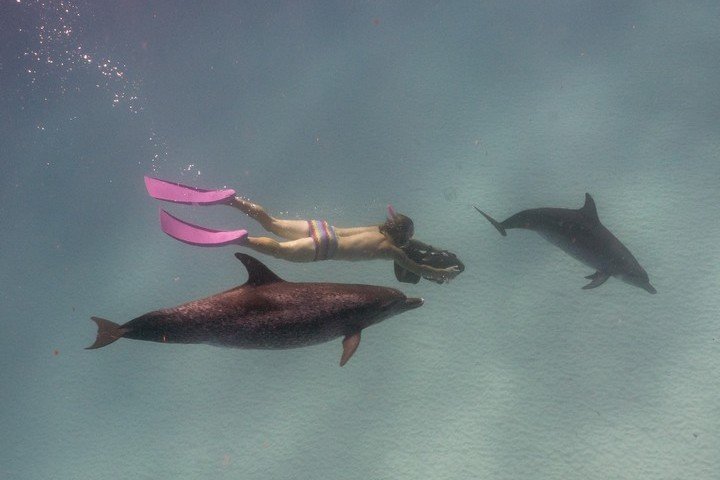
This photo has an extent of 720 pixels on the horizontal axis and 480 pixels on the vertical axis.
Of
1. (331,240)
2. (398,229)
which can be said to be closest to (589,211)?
(398,229)

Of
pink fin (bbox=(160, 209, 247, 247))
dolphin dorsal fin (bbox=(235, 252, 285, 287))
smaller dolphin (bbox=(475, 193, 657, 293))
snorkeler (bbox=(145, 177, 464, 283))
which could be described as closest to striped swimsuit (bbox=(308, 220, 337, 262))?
snorkeler (bbox=(145, 177, 464, 283))

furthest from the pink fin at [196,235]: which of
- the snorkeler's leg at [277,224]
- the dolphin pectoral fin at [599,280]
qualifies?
the dolphin pectoral fin at [599,280]

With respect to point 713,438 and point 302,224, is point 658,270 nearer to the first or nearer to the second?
point 713,438

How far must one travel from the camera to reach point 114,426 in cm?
→ 1087

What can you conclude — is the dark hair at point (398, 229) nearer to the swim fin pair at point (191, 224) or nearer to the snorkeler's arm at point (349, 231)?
the snorkeler's arm at point (349, 231)

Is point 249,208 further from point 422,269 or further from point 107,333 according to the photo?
point 107,333

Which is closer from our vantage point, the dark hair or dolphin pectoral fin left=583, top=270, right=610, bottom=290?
the dark hair

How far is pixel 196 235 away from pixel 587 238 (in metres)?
6.30

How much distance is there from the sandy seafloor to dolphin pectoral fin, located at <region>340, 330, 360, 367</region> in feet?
15.1

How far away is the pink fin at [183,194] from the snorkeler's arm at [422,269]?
8.15 ft

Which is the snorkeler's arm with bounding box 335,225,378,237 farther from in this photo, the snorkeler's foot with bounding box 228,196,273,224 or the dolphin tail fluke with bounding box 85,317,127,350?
the dolphin tail fluke with bounding box 85,317,127,350

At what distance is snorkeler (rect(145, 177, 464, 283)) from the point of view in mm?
6582

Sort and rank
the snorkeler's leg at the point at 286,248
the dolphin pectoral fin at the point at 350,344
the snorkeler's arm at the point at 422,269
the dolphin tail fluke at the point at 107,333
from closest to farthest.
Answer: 1. the dolphin tail fluke at the point at 107,333
2. the dolphin pectoral fin at the point at 350,344
3. the snorkeler's leg at the point at 286,248
4. the snorkeler's arm at the point at 422,269

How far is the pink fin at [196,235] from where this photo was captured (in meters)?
5.79
